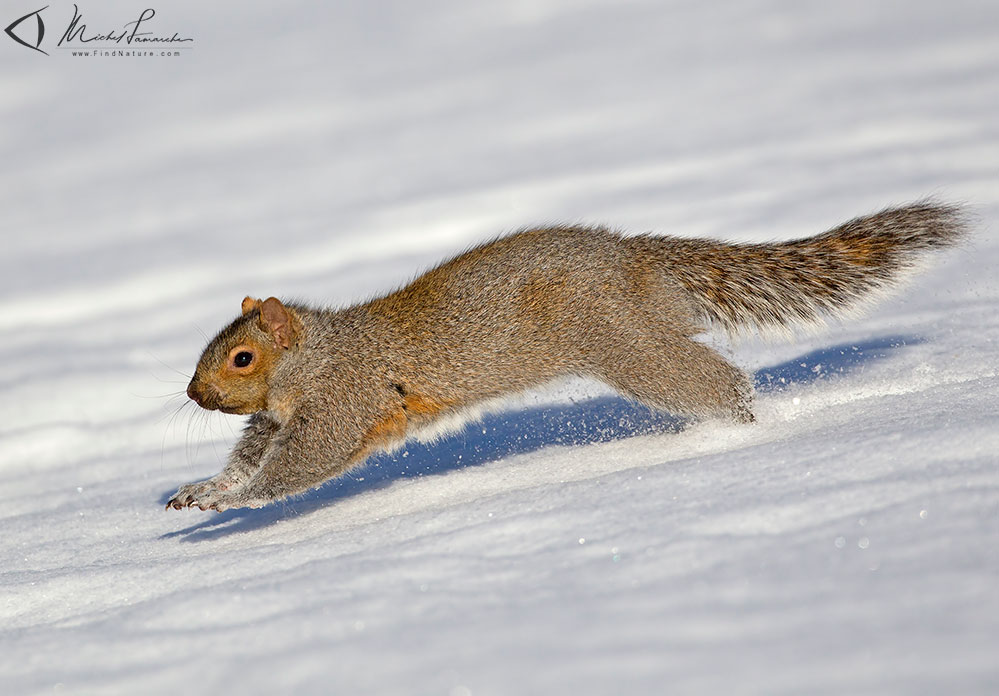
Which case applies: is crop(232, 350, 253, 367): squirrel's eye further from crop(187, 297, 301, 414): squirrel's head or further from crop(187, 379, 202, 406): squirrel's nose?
crop(187, 379, 202, 406): squirrel's nose

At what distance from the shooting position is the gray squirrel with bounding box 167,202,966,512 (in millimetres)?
5562

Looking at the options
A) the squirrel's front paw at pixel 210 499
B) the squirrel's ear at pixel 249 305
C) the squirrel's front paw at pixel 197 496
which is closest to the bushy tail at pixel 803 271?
the squirrel's ear at pixel 249 305

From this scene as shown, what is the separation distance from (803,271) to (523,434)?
195cm

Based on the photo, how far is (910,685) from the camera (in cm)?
271

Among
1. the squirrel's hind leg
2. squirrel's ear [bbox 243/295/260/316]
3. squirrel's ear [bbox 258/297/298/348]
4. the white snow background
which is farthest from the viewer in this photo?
squirrel's ear [bbox 243/295/260/316]

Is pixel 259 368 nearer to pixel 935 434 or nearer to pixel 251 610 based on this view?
pixel 251 610

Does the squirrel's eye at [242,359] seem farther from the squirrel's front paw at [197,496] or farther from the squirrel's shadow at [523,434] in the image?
the squirrel's shadow at [523,434]

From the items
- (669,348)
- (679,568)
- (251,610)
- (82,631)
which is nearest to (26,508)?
(82,631)

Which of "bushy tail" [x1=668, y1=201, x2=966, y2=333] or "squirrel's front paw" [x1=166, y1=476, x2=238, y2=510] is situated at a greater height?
"bushy tail" [x1=668, y1=201, x2=966, y2=333]

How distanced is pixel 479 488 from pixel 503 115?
10912 millimetres

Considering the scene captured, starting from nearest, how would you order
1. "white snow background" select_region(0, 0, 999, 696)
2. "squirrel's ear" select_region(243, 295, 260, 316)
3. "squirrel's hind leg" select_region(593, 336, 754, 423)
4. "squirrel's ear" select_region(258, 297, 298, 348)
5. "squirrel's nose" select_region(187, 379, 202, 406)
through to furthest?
"white snow background" select_region(0, 0, 999, 696) → "squirrel's hind leg" select_region(593, 336, 754, 423) → "squirrel's nose" select_region(187, 379, 202, 406) → "squirrel's ear" select_region(258, 297, 298, 348) → "squirrel's ear" select_region(243, 295, 260, 316)

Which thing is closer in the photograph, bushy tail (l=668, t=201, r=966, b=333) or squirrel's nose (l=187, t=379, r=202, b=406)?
squirrel's nose (l=187, t=379, r=202, b=406)

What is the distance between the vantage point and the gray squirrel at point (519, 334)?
5.56 meters

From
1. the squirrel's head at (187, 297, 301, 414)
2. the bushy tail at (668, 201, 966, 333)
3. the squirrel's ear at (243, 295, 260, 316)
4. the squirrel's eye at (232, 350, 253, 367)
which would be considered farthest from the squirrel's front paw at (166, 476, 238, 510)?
the bushy tail at (668, 201, 966, 333)
